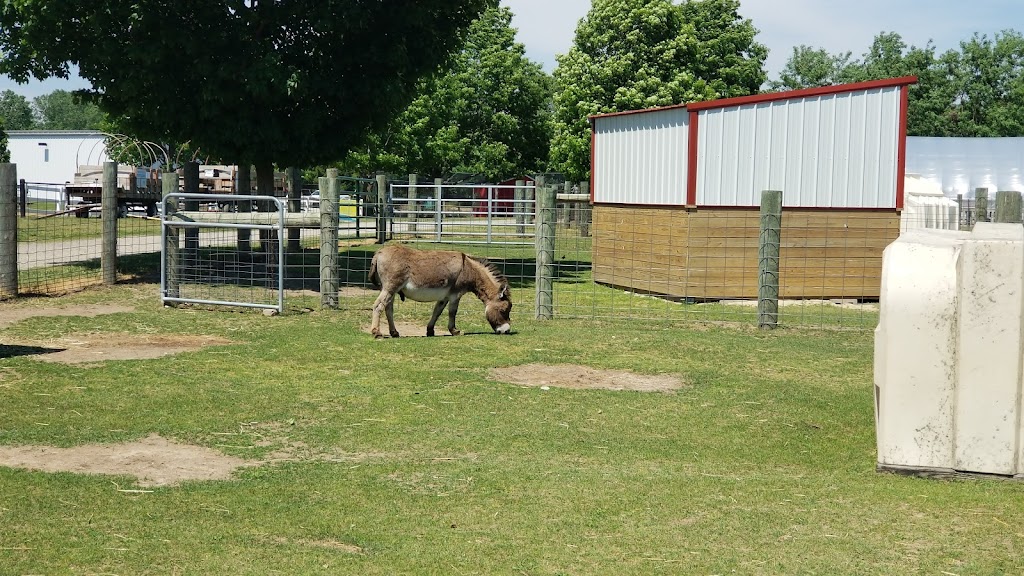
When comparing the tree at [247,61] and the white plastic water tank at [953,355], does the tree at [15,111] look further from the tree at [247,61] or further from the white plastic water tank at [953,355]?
the white plastic water tank at [953,355]

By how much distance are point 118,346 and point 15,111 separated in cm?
16048

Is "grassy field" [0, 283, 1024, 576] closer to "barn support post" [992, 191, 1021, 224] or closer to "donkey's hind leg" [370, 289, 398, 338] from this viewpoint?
"donkey's hind leg" [370, 289, 398, 338]

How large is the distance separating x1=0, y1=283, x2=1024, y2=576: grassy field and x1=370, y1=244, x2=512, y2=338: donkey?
66 centimetres

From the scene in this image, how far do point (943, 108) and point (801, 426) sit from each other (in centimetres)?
6317

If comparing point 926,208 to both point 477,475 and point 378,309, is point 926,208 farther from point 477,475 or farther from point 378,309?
point 477,475

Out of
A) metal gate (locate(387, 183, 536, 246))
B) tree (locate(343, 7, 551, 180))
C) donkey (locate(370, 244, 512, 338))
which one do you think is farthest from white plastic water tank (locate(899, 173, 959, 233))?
tree (locate(343, 7, 551, 180))

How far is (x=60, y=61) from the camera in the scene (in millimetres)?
17875

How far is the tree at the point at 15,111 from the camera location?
5810 inches

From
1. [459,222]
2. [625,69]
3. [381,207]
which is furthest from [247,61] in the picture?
[625,69]

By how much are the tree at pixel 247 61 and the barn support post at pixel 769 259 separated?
694 cm

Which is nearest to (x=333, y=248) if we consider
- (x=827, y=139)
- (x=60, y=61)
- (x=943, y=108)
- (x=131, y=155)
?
(x=60, y=61)

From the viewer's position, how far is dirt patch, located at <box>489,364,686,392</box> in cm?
978

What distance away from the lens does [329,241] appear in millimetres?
15016

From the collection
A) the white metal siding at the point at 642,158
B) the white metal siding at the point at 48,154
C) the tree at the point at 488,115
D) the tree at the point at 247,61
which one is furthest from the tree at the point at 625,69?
the white metal siding at the point at 48,154
